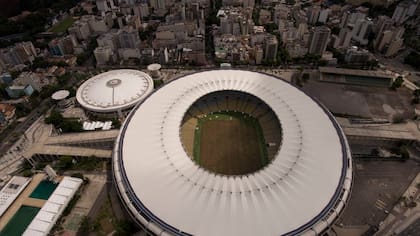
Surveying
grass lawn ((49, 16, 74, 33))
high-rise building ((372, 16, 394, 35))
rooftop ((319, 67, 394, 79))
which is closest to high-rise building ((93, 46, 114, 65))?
grass lawn ((49, 16, 74, 33))

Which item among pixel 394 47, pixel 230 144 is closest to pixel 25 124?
pixel 230 144

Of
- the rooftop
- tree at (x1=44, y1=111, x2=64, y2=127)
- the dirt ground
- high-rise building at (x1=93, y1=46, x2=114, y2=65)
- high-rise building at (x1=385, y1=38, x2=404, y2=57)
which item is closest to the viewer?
the dirt ground

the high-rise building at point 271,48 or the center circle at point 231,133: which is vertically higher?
the high-rise building at point 271,48

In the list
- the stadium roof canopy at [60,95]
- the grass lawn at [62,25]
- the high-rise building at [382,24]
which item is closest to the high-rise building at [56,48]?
the grass lawn at [62,25]

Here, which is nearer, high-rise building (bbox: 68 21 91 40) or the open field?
the open field

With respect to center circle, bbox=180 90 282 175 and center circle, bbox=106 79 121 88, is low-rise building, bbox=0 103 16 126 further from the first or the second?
center circle, bbox=180 90 282 175

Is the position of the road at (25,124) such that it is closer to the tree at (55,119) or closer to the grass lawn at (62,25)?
the tree at (55,119)

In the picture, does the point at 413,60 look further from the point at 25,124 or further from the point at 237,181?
the point at 25,124
